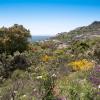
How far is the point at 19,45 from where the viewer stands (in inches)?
1160

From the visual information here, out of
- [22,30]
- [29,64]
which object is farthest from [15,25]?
[29,64]

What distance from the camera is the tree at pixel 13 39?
28.4m

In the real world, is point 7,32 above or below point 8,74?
above

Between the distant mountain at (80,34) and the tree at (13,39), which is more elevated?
the tree at (13,39)

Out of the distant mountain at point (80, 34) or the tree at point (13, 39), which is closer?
the tree at point (13, 39)

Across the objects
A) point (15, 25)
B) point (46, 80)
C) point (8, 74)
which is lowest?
point (8, 74)

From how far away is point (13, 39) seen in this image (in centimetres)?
2923

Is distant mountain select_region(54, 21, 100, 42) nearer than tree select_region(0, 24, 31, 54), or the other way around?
tree select_region(0, 24, 31, 54)

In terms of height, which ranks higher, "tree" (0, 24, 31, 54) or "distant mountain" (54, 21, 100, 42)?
"tree" (0, 24, 31, 54)

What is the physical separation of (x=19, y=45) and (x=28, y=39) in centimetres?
205

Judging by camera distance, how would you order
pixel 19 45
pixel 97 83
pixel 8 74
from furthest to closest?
pixel 19 45
pixel 8 74
pixel 97 83

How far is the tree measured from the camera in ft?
93.2

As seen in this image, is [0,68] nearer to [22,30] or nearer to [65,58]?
[65,58]

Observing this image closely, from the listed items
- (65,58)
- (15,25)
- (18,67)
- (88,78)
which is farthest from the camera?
(15,25)
